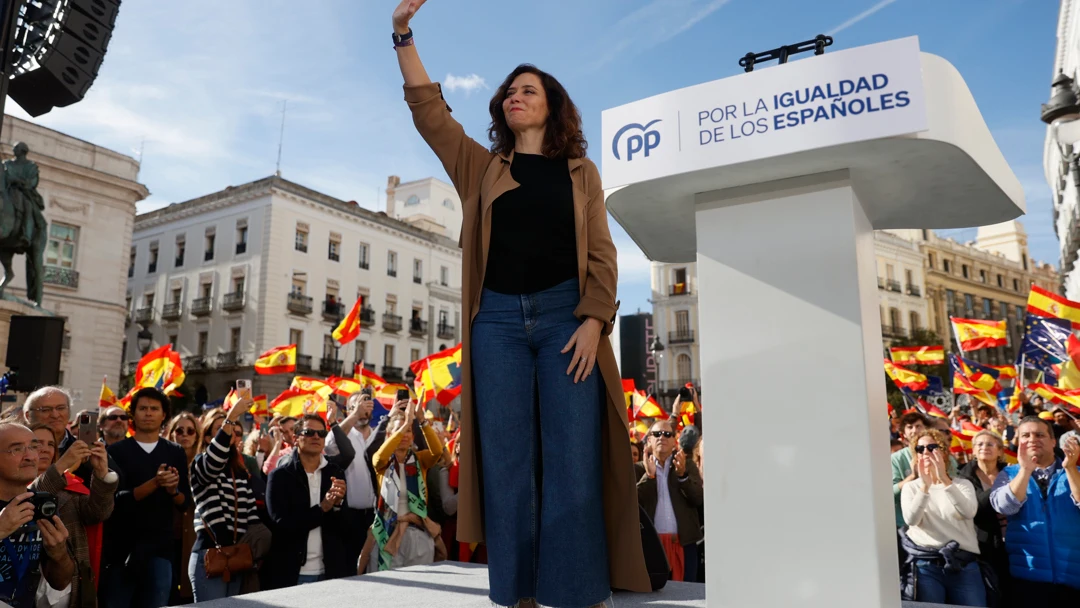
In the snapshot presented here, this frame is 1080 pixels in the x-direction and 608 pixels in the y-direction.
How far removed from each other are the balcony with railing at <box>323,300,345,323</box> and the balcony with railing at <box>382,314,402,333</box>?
277 cm

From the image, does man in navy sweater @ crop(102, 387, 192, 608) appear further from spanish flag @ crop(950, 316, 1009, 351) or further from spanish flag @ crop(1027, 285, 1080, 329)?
spanish flag @ crop(950, 316, 1009, 351)

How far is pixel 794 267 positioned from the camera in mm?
2209

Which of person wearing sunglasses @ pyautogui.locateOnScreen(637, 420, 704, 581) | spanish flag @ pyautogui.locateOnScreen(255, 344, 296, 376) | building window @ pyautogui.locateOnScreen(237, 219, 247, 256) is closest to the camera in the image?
person wearing sunglasses @ pyautogui.locateOnScreen(637, 420, 704, 581)

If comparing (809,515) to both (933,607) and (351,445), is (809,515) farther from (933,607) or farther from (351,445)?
(351,445)

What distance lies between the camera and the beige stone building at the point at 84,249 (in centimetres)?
3002

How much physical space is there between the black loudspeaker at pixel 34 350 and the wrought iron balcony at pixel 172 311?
3991 centimetres

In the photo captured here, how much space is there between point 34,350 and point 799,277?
720 cm

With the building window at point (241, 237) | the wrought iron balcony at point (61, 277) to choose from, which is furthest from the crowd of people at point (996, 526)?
the building window at point (241, 237)

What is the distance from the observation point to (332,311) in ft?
147

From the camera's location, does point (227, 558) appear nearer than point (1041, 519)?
No

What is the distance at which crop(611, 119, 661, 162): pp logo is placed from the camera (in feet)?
7.46

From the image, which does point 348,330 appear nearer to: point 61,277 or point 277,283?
point 61,277

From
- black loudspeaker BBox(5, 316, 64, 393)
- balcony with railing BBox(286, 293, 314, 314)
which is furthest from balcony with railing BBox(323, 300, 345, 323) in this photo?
black loudspeaker BBox(5, 316, 64, 393)

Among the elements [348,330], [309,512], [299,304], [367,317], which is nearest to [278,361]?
[348,330]
